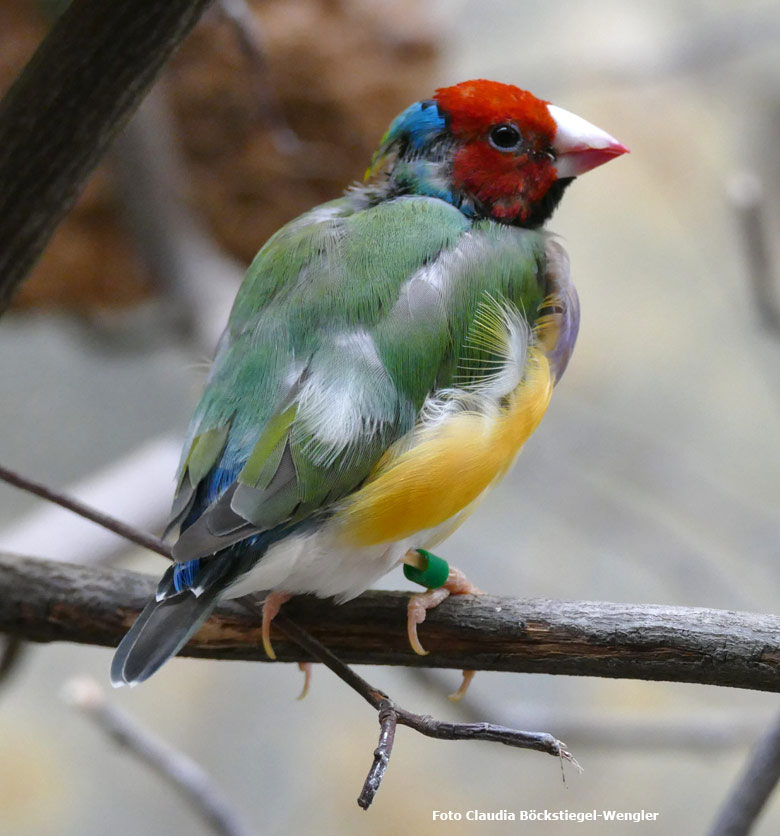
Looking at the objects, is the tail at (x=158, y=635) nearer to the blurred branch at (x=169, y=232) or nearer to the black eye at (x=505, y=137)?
the black eye at (x=505, y=137)

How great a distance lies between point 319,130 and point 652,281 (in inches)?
57.4

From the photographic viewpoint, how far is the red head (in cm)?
107

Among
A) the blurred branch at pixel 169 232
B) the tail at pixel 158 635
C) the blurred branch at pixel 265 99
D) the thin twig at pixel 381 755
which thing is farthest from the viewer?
the blurred branch at pixel 169 232

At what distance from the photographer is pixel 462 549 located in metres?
2.76

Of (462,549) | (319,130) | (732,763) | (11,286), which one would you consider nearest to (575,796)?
(732,763)

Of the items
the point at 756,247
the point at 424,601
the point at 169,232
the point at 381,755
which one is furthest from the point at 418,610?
the point at 169,232

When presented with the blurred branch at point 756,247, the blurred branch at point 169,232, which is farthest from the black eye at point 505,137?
the blurred branch at point 169,232

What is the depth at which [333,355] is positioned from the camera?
89cm

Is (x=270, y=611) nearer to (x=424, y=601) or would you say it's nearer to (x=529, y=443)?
(x=424, y=601)

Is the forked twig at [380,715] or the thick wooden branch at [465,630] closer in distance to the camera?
the forked twig at [380,715]

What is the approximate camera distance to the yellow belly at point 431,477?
2.82ft

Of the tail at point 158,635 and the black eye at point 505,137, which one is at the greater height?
the black eye at point 505,137

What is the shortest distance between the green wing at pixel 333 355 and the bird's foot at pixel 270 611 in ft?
0.35

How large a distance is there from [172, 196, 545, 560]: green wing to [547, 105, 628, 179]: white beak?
0.13 metres
